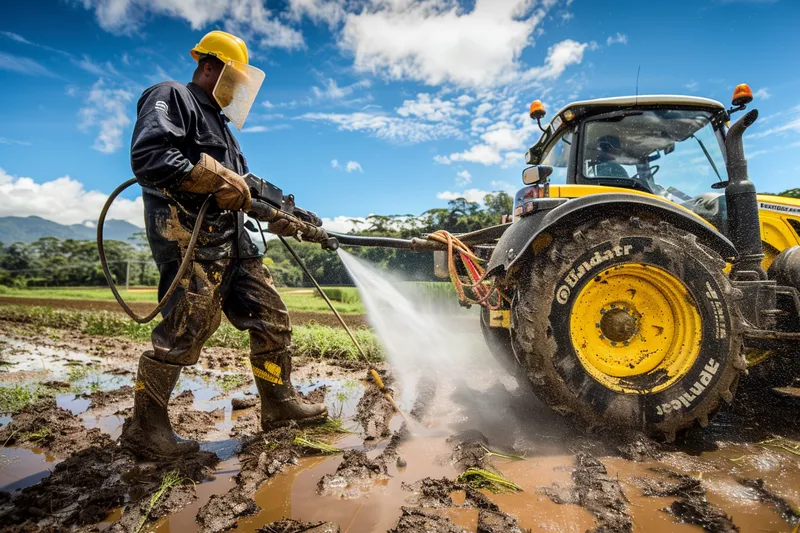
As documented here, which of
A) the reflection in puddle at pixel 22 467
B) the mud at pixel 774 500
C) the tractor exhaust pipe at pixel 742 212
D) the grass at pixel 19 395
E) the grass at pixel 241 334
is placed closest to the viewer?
the mud at pixel 774 500

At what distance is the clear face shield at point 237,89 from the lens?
2.96m

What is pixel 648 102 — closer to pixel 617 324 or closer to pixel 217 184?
pixel 617 324

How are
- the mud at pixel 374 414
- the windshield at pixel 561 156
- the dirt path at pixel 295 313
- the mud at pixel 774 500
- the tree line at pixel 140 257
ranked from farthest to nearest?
the tree line at pixel 140 257 < the dirt path at pixel 295 313 < the windshield at pixel 561 156 < the mud at pixel 374 414 < the mud at pixel 774 500

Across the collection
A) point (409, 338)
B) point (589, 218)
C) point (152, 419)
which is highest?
point (589, 218)

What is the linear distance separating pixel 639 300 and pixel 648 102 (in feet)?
5.80

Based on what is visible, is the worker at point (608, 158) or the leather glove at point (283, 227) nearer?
the leather glove at point (283, 227)

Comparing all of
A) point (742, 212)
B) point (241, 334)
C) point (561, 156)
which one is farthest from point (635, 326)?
point (241, 334)

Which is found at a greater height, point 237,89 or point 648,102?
point 648,102

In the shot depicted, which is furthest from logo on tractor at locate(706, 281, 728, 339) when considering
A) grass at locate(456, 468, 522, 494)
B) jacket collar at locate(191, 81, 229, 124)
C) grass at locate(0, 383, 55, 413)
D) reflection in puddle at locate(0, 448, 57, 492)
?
grass at locate(0, 383, 55, 413)

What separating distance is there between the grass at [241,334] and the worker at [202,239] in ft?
9.81

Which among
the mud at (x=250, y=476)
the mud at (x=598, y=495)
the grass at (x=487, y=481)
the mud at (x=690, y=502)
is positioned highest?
the mud at (x=690, y=502)

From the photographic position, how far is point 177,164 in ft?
7.88

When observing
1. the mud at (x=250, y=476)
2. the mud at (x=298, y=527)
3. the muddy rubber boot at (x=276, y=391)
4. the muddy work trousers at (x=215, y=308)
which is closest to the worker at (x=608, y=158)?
the muddy work trousers at (x=215, y=308)

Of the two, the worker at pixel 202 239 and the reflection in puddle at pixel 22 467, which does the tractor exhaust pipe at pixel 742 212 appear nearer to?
the worker at pixel 202 239
